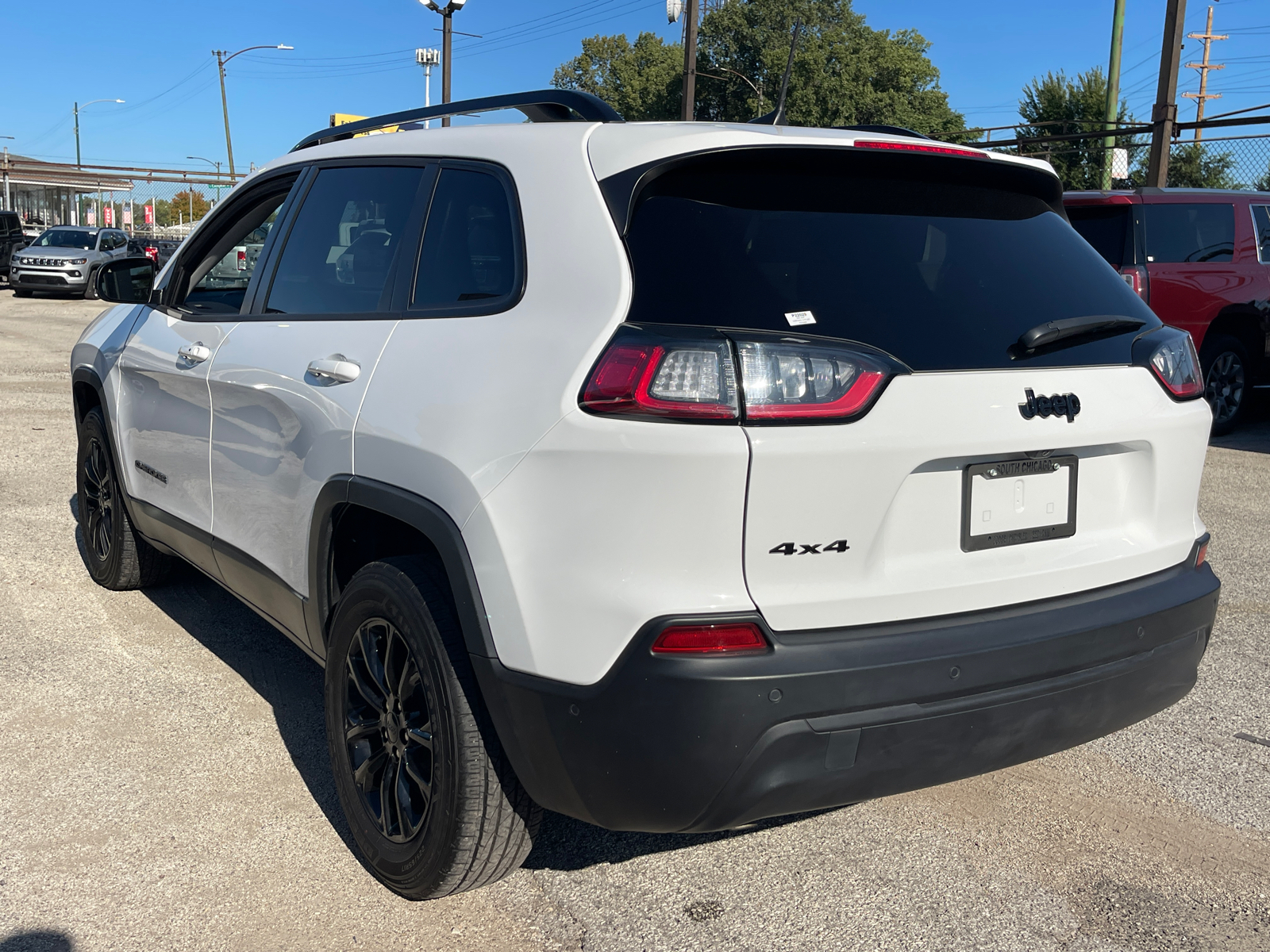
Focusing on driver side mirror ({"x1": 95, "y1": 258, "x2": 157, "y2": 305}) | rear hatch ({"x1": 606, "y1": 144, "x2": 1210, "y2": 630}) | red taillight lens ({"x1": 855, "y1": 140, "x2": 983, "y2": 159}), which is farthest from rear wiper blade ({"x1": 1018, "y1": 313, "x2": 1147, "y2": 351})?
driver side mirror ({"x1": 95, "y1": 258, "x2": 157, "y2": 305})

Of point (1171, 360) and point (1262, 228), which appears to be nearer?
point (1171, 360)

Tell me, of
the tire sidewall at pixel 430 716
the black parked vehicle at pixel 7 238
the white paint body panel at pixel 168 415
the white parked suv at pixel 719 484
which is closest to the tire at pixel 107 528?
the white paint body panel at pixel 168 415

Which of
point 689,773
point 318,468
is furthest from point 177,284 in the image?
point 689,773

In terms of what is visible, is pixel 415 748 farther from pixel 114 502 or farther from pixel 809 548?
pixel 114 502

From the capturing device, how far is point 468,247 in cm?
267

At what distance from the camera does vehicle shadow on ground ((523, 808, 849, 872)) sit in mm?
2896

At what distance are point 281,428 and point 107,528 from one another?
229cm

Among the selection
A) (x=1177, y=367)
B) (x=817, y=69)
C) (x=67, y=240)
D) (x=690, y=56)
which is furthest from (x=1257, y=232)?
(x=817, y=69)

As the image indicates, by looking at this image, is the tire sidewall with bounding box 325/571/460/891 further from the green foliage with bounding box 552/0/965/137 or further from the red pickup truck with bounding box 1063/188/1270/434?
the green foliage with bounding box 552/0/965/137

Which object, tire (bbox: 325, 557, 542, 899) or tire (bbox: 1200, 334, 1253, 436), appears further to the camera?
tire (bbox: 1200, 334, 1253, 436)

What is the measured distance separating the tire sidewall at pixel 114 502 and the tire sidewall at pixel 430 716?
2.21m

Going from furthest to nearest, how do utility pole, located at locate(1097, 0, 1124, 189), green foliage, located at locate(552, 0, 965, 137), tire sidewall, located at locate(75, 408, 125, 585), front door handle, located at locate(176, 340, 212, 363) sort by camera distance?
green foliage, located at locate(552, 0, 965, 137), utility pole, located at locate(1097, 0, 1124, 189), tire sidewall, located at locate(75, 408, 125, 585), front door handle, located at locate(176, 340, 212, 363)

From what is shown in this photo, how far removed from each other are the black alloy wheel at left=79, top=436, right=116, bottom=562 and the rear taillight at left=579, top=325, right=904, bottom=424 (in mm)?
3363

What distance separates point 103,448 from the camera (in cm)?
484
